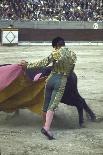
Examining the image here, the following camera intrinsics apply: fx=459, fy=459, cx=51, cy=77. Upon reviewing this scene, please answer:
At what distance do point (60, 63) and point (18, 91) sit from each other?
38.3 inches

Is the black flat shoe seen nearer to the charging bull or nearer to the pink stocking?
the pink stocking

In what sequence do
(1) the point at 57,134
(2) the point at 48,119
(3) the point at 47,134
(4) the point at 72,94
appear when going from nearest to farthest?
(3) the point at 47,134 → (2) the point at 48,119 → (1) the point at 57,134 → (4) the point at 72,94

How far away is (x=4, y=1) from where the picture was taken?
83.7 feet

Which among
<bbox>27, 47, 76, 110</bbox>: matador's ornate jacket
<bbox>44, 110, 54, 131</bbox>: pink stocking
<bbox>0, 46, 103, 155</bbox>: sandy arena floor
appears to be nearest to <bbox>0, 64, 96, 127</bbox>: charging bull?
<bbox>0, 46, 103, 155</bbox>: sandy arena floor

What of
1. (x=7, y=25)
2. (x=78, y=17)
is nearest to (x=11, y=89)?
(x=7, y=25)

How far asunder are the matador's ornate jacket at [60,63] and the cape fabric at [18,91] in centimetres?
53

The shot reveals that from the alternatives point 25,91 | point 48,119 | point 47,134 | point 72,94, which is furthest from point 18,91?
point 47,134

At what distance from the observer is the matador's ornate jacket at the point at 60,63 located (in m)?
5.66

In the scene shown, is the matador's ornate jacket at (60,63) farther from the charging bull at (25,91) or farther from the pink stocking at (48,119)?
the charging bull at (25,91)

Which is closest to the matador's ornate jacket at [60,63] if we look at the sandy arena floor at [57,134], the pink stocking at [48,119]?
the pink stocking at [48,119]

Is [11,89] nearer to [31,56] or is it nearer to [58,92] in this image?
[58,92]

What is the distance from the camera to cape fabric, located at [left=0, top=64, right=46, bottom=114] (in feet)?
20.5

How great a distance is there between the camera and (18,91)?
6.37m

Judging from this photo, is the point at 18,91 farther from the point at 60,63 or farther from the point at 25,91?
the point at 60,63
